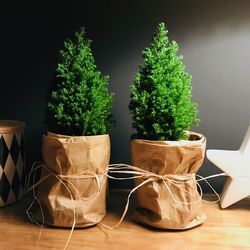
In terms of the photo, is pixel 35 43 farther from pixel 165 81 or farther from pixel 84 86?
pixel 165 81

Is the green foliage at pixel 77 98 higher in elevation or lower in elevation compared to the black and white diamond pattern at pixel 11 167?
higher

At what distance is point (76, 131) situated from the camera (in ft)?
2.47

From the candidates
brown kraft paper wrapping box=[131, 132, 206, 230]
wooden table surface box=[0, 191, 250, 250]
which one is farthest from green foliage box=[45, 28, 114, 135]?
wooden table surface box=[0, 191, 250, 250]

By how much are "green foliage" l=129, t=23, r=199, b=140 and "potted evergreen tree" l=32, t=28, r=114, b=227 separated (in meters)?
0.08

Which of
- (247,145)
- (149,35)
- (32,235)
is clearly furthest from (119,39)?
(32,235)

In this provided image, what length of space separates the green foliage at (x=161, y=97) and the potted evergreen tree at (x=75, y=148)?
0.08m

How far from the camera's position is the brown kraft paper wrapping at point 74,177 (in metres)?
0.72

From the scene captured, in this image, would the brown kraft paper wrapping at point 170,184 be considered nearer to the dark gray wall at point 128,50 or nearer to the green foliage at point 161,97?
the green foliage at point 161,97

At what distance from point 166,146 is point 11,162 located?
14.4 inches

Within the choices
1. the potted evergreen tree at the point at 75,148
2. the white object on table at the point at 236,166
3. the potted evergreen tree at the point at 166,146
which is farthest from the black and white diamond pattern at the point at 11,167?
the white object on table at the point at 236,166

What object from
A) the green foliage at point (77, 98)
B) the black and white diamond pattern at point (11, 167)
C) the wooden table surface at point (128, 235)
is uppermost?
the green foliage at point (77, 98)

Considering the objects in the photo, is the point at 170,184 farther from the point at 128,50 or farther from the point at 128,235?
the point at 128,50

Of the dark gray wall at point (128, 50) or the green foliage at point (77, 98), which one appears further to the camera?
the dark gray wall at point (128, 50)

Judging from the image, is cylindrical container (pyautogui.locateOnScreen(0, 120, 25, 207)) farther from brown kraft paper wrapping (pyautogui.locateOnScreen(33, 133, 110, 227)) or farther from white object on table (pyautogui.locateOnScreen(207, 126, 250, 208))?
white object on table (pyautogui.locateOnScreen(207, 126, 250, 208))
